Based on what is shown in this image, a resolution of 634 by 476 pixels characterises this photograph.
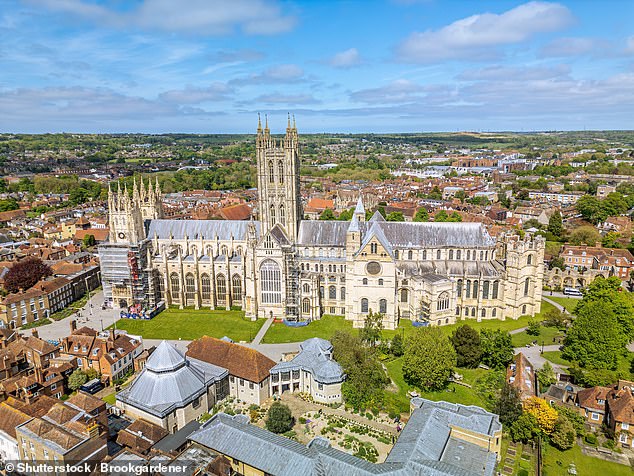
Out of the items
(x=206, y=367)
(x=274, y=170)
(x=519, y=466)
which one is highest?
(x=274, y=170)

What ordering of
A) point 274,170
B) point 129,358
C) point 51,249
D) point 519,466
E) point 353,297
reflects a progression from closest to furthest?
point 519,466 → point 129,358 → point 353,297 → point 274,170 → point 51,249

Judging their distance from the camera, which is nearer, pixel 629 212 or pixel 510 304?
pixel 510 304

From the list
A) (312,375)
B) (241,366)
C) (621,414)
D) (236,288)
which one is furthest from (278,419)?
(236,288)

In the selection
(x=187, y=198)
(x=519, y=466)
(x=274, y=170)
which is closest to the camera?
(x=519, y=466)

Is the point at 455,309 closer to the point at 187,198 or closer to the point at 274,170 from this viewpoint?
the point at 274,170

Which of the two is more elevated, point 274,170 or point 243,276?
point 274,170

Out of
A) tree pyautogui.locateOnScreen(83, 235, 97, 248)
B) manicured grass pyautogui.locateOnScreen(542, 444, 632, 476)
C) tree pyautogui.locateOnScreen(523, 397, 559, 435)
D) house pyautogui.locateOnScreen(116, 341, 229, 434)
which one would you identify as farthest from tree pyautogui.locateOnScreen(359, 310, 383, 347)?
tree pyautogui.locateOnScreen(83, 235, 97, 248)

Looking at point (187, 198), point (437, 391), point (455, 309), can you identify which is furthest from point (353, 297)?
point (187, 198)

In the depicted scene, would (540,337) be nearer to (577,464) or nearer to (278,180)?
(577,464)
